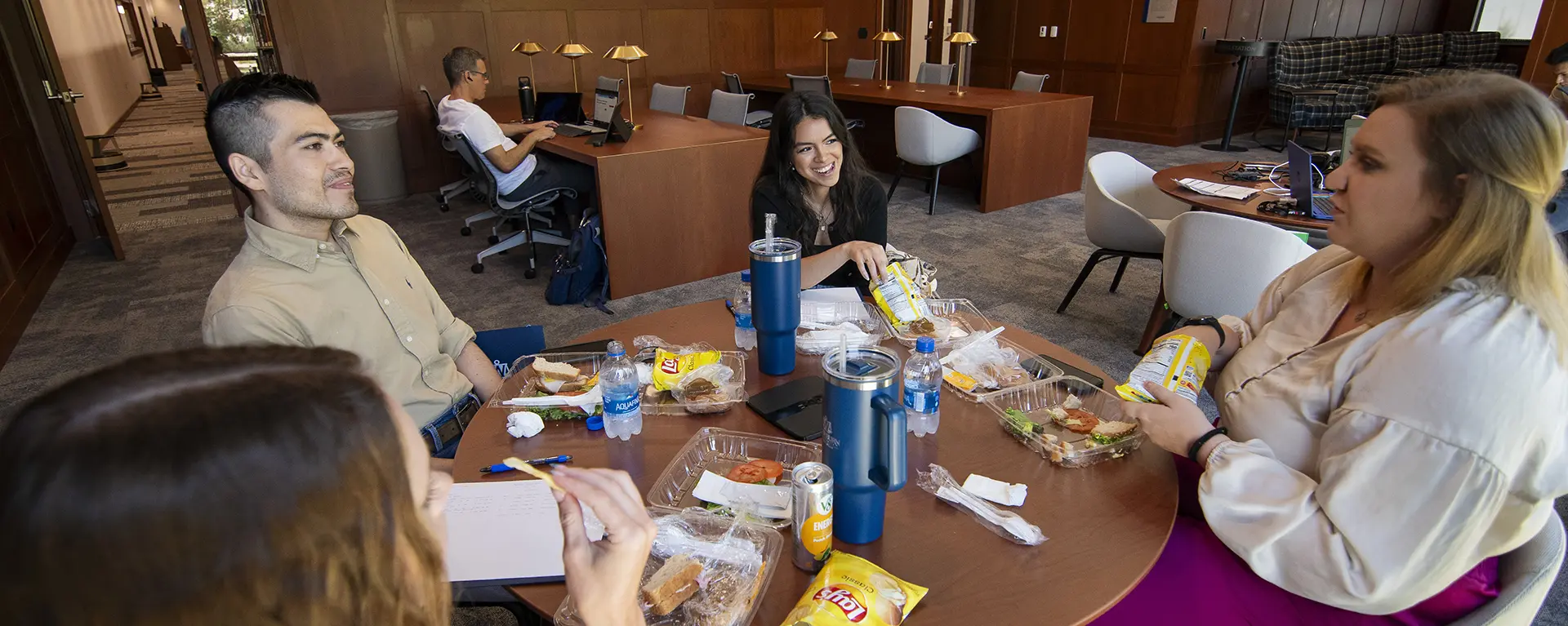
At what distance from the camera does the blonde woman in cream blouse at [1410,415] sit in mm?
962

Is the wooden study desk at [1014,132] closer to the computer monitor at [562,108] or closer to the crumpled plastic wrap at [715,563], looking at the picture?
the computer monitor at [562,108]

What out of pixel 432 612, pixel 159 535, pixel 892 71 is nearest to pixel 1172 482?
pixel 432 612

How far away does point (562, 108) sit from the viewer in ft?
16.1

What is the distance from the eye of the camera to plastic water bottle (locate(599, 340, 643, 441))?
1263mm

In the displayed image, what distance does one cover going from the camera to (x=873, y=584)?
2.99ft

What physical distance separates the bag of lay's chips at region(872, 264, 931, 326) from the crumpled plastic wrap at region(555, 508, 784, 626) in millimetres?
717

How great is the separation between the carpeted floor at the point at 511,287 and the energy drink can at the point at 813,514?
6.81 ft

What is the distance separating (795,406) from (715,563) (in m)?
0.42

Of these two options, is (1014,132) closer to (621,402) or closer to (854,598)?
(621,402)

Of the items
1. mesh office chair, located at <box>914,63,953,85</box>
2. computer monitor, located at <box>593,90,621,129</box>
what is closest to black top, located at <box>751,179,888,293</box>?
computer monitor, located at <box>593,90,621,129</box>

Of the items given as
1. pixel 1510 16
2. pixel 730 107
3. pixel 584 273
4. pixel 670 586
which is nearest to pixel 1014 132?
pixel 730 107

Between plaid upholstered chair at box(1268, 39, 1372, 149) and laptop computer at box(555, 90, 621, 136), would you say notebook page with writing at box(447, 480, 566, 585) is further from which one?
plaid upholstered chair at box(1268, 39, 1372, 149)

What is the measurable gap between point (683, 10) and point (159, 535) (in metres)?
7.43

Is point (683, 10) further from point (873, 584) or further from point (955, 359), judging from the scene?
point (873, 584)
